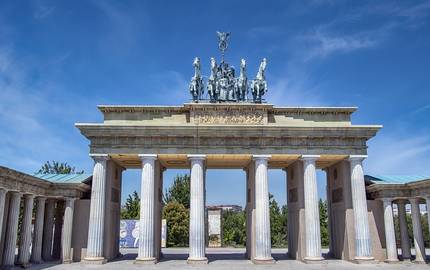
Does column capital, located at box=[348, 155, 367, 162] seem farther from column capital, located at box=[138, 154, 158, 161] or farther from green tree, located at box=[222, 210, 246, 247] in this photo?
green tree, located at box=[222, 210, 246, 247]

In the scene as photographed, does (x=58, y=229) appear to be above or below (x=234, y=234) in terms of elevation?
above

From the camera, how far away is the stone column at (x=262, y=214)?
30969 millimetres

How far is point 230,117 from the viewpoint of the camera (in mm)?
33219

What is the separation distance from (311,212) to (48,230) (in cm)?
2246

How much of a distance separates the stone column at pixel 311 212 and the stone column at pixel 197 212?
839cm

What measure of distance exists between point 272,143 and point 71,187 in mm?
17256

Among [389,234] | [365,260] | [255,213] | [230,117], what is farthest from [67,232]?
[389,234]

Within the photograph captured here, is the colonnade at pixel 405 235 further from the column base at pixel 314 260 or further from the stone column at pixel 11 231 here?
the stone column at pixel 11 231

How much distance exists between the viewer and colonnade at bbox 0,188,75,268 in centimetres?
2733

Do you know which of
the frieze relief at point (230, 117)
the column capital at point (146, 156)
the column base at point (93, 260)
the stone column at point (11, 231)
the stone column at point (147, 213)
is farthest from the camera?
the frieze relief at point (230, 117)

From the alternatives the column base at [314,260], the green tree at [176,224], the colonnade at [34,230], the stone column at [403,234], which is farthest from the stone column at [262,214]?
the green tree at [176,224]

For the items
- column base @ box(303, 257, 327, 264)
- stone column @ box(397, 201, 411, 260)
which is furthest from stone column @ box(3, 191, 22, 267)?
stone column @ box(397, 201, 411, 260)

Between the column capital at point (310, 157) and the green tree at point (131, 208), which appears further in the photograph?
the green tree at point (131, 208)

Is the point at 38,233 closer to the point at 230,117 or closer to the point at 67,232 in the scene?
the point at 67,232
